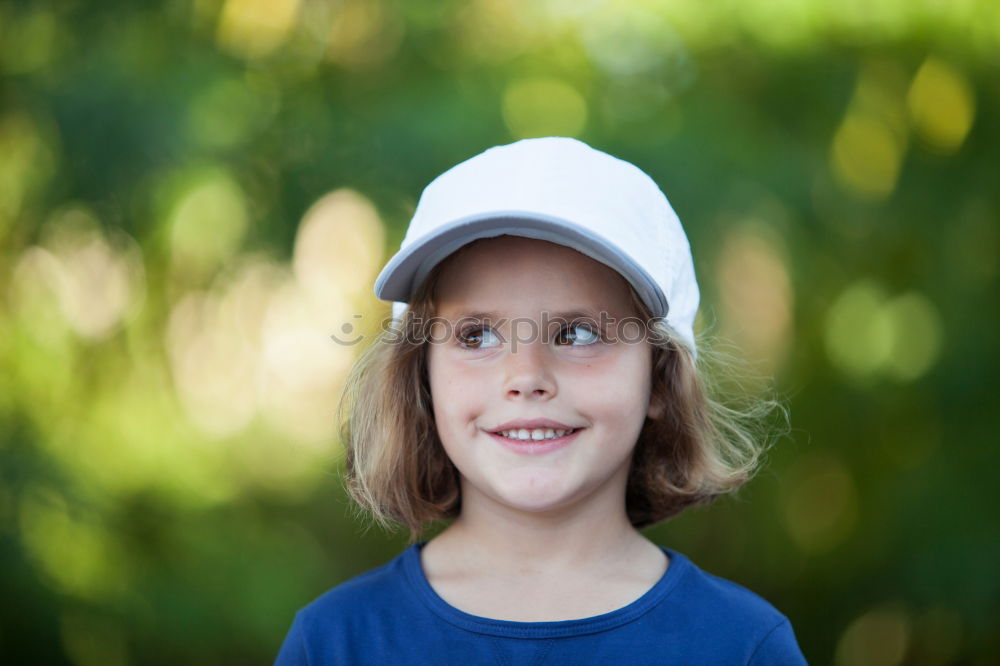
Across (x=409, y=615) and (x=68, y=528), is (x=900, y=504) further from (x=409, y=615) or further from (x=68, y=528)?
(x=68, y=528)

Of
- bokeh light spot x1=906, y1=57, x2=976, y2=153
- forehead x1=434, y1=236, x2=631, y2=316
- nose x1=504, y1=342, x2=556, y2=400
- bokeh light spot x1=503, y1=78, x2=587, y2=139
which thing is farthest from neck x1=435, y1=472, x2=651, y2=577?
bokeh light spot x1=906, y1=57, x2=976, y2=153

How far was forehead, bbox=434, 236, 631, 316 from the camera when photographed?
156 centimetres

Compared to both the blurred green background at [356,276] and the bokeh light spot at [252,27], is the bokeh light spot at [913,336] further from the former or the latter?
the bokeh light spot at [252,27]

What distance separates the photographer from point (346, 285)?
2.71 meters

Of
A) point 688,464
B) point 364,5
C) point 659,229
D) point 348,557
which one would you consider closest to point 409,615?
point 688,464

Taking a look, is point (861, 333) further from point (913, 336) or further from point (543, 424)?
point (543, 424)

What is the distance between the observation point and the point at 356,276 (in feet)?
8.87

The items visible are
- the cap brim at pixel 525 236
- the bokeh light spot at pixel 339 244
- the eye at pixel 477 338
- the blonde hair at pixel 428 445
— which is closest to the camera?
the cap brim at pixel 525 236

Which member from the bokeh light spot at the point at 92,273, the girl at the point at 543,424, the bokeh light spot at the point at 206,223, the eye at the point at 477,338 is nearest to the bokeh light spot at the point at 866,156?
the girl at the point at 543,424

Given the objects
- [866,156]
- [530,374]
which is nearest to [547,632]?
[530,374]

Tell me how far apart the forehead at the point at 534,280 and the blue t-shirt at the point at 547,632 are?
0.46 metres

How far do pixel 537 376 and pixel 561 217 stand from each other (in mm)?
244

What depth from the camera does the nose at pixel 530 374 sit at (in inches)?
60.2

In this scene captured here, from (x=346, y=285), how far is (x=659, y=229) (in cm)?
129
